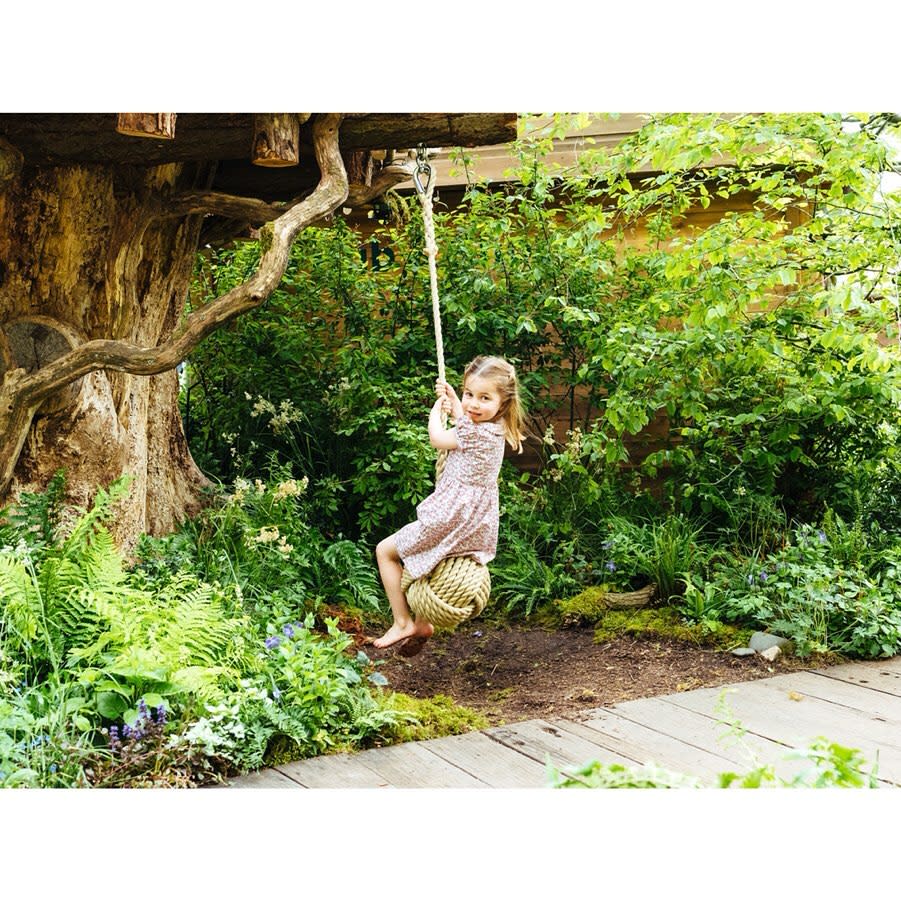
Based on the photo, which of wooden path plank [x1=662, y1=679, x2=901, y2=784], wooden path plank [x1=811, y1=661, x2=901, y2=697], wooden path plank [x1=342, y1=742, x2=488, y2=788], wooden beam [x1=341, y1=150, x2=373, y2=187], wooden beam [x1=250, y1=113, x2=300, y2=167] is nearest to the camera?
wooden path plank [x1=342, y1=742, x2=488, y2=788]

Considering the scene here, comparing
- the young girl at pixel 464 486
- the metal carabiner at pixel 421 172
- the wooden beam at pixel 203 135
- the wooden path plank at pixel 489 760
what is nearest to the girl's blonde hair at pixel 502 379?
the young girl at pixel 464 486

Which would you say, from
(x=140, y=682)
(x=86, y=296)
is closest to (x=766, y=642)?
(x=140, y=682)

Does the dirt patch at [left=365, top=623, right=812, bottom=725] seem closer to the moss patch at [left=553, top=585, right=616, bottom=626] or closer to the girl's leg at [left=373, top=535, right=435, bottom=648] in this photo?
the moss patch at [left=553, top=585, right=616, bottom=626]

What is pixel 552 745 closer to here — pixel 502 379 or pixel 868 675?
pixel 502 379

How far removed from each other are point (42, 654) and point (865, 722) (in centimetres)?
294

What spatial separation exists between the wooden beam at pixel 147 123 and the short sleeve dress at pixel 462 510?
1520 millimetres

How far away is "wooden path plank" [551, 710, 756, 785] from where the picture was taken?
3.19 m

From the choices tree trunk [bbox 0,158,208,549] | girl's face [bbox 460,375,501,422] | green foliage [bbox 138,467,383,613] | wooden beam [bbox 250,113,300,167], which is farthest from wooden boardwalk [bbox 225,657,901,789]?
wooden beam [bbox 250,113,300,167]

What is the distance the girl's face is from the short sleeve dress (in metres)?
0.03

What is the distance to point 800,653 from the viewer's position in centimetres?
442

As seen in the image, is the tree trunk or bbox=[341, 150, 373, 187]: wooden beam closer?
the tree trunk

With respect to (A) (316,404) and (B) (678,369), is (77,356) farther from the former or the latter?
(B) (678,369)

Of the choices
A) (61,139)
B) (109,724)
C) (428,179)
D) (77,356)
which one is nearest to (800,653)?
(428,179)

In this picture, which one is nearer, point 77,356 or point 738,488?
point 77,356
